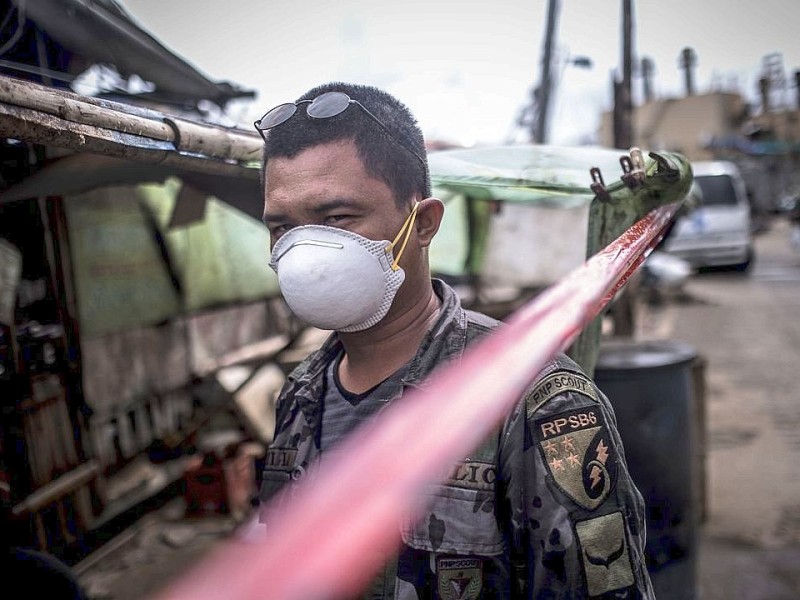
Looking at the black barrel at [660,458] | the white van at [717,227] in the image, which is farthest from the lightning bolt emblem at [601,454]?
the white van at [717,227]

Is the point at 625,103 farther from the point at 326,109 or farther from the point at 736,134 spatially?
the point at 736,134

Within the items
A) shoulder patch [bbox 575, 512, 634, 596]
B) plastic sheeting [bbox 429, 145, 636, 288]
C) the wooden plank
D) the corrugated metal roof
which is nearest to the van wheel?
plastic sheeting [bbox 429, 145, 636, 288]

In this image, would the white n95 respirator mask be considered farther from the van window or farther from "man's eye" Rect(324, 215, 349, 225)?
the van window

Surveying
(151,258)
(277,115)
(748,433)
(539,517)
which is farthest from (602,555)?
(748,433)

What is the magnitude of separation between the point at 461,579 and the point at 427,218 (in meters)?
0.79

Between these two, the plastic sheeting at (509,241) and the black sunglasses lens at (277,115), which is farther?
the plastic sheeting at (509,241)

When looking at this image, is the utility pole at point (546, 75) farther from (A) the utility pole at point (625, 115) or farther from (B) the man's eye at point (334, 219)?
(B) the man's eye at point (334, 219)

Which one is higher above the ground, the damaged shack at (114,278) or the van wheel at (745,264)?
the damaged shack at (114,278)

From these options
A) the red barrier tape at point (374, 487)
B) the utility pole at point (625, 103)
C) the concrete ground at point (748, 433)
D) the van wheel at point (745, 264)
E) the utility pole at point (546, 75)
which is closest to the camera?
the red barrier tape at point (374, 487)

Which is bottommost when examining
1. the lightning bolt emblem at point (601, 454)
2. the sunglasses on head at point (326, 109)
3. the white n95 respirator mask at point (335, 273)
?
the lightning bolt emblem at point (601, 454)

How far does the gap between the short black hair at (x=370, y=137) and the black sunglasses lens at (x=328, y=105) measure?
0.04 ft

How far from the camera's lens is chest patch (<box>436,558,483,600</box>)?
46.9 inches

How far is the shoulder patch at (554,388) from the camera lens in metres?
1.17

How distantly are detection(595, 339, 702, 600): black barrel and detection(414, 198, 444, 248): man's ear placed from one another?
6.50 ft
